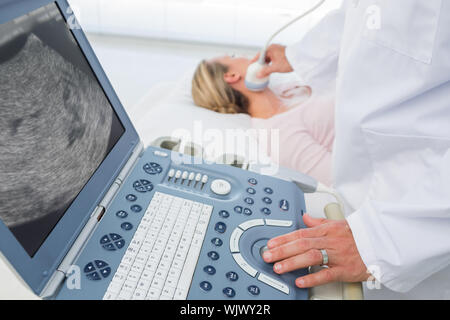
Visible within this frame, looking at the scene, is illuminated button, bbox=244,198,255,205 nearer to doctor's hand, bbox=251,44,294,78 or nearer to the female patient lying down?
the female patient lying down

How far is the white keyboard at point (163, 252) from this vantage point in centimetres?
46

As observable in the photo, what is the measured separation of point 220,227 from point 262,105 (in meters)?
0.90

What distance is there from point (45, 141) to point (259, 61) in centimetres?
99

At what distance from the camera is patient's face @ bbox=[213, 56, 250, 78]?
1.45 meters

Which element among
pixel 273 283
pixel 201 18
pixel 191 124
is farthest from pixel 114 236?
pixel 201 18

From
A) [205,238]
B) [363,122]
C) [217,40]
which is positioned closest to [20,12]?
[205,238]

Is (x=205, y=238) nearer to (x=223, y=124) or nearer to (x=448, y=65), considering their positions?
(x=448, y=65)

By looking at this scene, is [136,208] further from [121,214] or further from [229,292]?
[229,292]

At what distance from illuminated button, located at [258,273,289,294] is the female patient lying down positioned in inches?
23.5

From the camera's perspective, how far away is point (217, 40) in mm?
2020

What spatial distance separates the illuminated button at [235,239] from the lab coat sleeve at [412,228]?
0.75 ft

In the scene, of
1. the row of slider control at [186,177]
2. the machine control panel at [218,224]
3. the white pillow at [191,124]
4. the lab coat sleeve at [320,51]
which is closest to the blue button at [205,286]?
the machine control panel at [218,224]

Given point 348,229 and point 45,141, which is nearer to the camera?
point 45,141

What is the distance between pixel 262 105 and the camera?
1.38m
